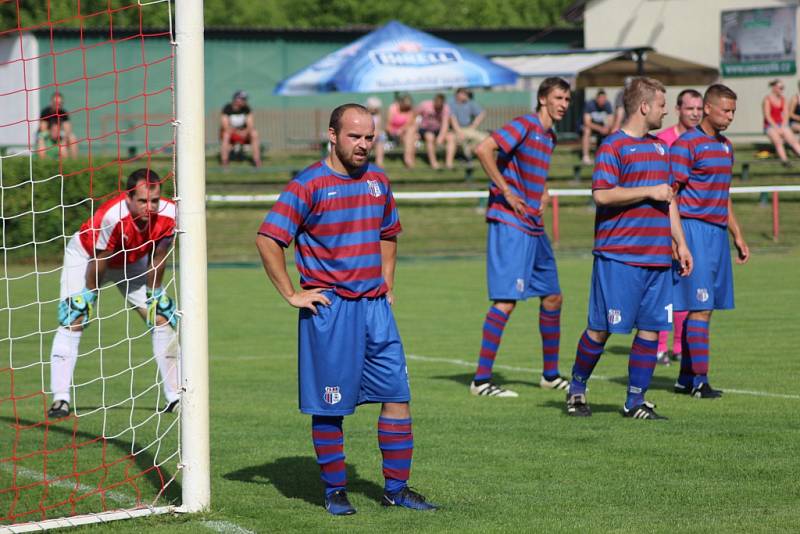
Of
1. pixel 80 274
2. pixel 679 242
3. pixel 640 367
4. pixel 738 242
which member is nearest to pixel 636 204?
pixel 679 242

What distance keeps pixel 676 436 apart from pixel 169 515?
3413 mm

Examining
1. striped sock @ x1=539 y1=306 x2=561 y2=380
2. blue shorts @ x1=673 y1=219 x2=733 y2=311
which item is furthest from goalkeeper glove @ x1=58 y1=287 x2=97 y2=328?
blue shorts @ x1=673 y1=219 x2=733 y2=311

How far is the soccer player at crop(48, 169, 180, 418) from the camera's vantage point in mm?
9500

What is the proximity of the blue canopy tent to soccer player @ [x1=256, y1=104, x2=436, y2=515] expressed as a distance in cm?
1998

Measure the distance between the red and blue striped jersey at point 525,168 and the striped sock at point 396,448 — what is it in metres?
4.00

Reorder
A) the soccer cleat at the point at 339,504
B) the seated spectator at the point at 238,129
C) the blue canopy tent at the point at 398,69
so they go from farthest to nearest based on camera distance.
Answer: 1. the seated spectator at the point at 238,129
2. the blue canopy tent at the point at 398,69
3. the soccer cleat at the point at 339,504

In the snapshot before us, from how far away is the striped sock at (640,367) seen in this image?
9.00 meters

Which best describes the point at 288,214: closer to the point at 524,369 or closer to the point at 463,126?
the point at 524,369

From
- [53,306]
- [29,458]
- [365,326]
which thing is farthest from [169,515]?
[53,306]

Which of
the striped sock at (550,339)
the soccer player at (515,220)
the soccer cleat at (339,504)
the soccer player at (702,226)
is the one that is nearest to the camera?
the soccer cleat at (339,504)

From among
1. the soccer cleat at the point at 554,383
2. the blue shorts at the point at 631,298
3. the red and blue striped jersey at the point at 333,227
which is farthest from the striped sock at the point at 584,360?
the red and blue striped jersey at the point at 333,227

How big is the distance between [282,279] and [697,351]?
452 cm

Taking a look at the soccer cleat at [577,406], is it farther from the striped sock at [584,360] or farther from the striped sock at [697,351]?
the striped sock at [697,351]

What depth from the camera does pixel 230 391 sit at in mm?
11039
